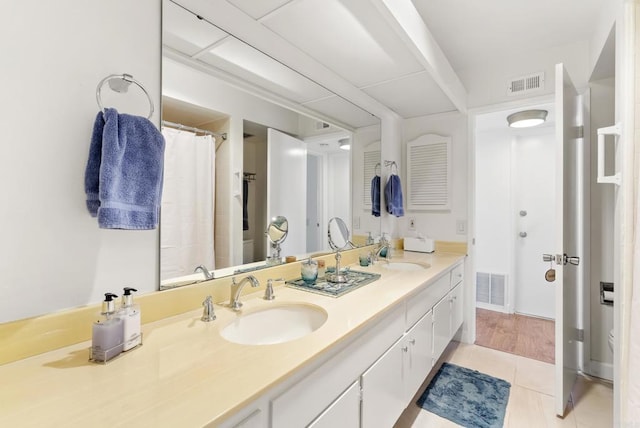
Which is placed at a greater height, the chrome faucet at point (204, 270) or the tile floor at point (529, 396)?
the chrome faucet at point (204, 270)

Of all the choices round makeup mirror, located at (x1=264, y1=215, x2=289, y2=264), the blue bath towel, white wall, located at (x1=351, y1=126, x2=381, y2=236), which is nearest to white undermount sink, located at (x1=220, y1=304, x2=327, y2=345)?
round makeup mirror, located at (x1=264, y1=215, x2=289, y2=264)

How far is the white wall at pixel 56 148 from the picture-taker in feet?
2.48

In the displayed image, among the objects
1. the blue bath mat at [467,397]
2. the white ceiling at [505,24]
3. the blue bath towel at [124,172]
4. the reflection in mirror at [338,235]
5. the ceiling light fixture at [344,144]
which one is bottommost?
the blue bath mat at [467,397]

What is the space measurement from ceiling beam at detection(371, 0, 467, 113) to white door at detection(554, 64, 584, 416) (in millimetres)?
629

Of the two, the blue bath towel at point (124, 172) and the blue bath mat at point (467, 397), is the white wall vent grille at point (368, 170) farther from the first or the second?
the blue bath towel at point (124, 172)

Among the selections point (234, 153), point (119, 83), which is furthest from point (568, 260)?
point (119, 83)

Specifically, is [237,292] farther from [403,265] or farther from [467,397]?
[467,397]

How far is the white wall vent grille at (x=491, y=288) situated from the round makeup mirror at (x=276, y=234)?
2979 millimetres

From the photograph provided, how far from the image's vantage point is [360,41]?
1.58m

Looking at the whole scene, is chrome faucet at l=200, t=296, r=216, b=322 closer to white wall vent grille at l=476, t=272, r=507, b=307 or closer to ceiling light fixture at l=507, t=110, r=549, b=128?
ceiling light fixture at l=507, t=110, r=549, b=128

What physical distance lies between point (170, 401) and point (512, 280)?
3.84m

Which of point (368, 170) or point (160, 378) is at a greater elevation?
point (368, 170)

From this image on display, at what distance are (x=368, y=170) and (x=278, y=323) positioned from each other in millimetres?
1587

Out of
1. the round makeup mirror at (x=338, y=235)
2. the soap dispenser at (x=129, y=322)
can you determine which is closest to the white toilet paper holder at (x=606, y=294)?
the round makeup mirror at (x=338, y=235)
